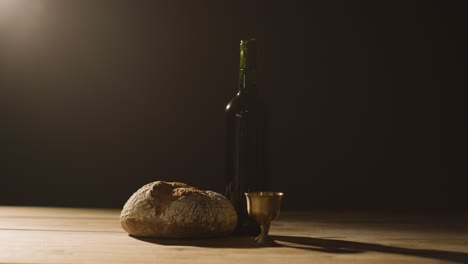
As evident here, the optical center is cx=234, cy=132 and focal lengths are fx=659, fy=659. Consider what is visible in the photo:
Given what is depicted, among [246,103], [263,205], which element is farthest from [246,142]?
[263,205]

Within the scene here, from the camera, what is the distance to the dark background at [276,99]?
2600mm

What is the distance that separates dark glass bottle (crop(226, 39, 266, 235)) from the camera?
1.62 m

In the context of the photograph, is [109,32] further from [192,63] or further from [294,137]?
[294,137]

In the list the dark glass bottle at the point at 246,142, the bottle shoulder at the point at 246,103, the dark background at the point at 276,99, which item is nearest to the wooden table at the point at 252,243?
the dark glass bottle at the point at 246,142

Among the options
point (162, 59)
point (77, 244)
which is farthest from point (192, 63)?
Answer: point (77, 244)

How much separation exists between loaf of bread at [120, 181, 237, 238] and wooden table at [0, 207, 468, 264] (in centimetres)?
3

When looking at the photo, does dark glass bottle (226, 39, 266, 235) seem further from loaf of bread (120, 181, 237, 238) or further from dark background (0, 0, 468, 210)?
dark background (0, 0, 468, 210)

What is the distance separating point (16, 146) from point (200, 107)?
78 cm

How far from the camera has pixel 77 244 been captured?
1.40m

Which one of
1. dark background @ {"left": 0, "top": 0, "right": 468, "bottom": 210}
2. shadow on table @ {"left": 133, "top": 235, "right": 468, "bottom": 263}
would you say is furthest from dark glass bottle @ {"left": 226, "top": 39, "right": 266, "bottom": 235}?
dark background @ {"left": 0, "top": 0, "right": 468, "bottom": 210}

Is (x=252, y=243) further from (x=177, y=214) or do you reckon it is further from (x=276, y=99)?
(x=276, y=99)

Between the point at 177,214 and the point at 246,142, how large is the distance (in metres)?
0.28

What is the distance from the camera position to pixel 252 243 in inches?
57.6

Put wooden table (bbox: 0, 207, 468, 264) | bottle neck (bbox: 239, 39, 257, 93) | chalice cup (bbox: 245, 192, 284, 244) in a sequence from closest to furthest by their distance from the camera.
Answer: wooden table (bbox: 0, 207, 468, 264) → chalice cup (bbox: 245, 192, 284, 244) → bottle neck (bbox: 239, 39, 257, 93)
